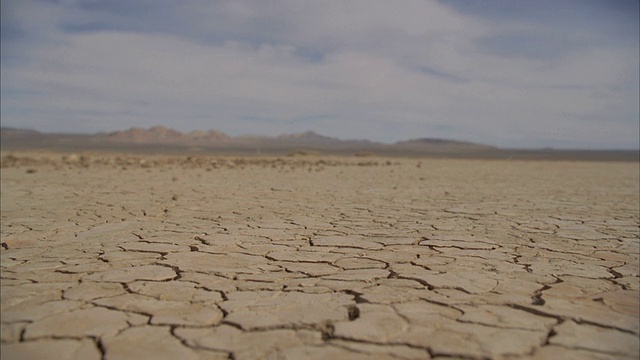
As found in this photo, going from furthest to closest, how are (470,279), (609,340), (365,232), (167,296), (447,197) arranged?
(447,197), (365,232), (470,279), (167,296), (609,340)

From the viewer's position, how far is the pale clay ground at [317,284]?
1.63 meters

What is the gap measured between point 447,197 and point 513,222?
204 centimetres

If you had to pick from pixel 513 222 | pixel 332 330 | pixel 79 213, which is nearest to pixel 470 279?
pixel 332 330

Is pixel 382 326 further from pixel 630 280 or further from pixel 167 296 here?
pixel 630 280

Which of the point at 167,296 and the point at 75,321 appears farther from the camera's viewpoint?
the point at 167,296

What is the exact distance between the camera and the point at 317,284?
2285mm

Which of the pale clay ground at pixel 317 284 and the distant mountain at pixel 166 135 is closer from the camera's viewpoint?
the pale clay ground at pixel 317 284

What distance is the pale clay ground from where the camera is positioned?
64.2 inches

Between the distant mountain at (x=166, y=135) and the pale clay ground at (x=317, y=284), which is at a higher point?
the distant mountain at (x=166, y=135)

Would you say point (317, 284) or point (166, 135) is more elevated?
point (166, 135)

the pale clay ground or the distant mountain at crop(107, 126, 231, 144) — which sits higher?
the distant mountain at crop(107, 126, 231, 144)

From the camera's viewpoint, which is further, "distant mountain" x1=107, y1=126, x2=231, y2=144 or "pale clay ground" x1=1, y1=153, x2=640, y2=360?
"distant mountain" x1=107, y1=126, x2=231, y2=144

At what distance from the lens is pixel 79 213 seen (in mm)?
4535

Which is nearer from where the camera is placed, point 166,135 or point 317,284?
point 317,284
